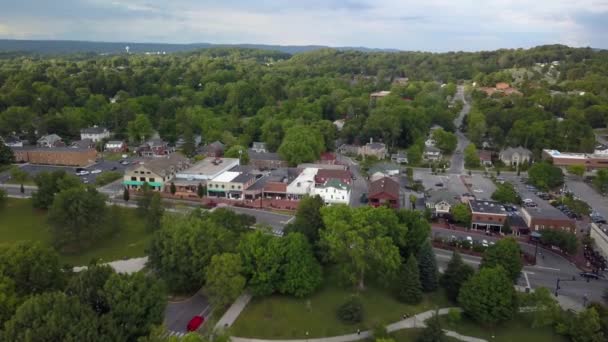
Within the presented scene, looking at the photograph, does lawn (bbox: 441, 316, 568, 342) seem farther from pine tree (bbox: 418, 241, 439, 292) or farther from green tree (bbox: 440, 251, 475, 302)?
pine tree (bbox: 418, 241, 439, 292)

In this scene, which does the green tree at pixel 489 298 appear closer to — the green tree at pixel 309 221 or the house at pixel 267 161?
the green tree at pixel 309 221

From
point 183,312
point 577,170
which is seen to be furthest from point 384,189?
point 577,170

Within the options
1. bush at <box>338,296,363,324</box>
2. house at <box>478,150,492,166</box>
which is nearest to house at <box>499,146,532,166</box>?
house at <box>478,150,492,166</box>

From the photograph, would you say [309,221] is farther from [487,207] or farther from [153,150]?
[153,150]

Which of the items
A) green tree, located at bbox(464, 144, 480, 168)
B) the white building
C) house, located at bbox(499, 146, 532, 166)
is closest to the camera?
the white building

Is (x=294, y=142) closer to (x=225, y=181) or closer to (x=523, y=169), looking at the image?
(x=225, y=181)

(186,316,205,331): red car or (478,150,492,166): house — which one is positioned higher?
(478,150,492,166): house

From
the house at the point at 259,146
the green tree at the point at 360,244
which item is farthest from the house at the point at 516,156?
the green tree at the point at 360,244
